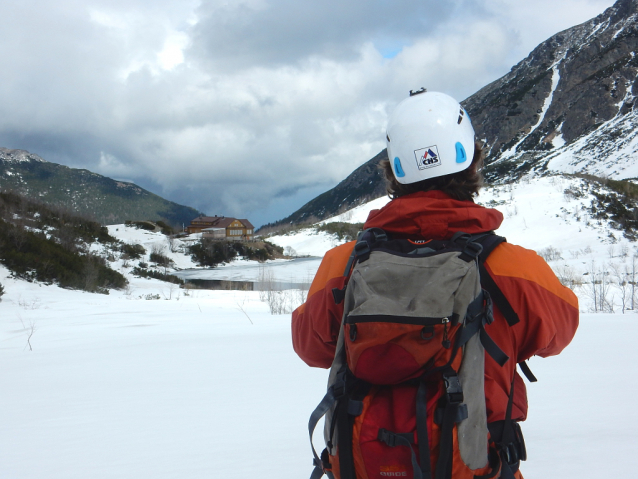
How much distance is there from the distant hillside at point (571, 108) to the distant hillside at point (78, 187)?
113 m

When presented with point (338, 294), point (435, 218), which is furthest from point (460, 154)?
point (338, 294)

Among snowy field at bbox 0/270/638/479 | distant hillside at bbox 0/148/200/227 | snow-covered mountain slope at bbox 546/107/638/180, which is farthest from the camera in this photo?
distant hillside at bbox 0/148/200/227

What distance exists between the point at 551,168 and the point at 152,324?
177 feet

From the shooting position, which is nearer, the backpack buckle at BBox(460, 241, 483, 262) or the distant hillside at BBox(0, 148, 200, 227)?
the backpack buckle at BBox(460, 241, 483, 262)

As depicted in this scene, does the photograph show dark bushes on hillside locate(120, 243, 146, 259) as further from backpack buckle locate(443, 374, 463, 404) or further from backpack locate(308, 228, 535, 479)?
backpack buckle locate(443, 374, 463, 404)

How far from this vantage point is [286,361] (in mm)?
4969

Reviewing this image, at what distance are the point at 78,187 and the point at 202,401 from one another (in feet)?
620

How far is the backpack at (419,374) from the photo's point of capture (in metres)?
1.14

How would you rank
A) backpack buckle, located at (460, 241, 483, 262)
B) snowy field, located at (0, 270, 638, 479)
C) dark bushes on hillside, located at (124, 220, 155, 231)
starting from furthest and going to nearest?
dark bushes on hillside, located at (124, 220, 155, 231) < snowy field, located at (0, 270, 638, 479) < backpack buckle, located at (460, 241, 483, 262)

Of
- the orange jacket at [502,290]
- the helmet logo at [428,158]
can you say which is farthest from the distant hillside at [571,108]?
the orange jacket at [502,290]

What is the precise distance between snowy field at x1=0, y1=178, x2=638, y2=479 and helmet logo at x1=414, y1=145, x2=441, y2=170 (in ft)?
6.14

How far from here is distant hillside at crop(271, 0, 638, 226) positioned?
49500 mm

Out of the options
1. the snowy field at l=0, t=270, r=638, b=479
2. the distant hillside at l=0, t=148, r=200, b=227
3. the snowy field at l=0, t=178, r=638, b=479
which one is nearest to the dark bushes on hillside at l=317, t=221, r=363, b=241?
the snowy field at l=0, t=178, r=638, b=479

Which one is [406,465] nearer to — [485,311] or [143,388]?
[485,311]
